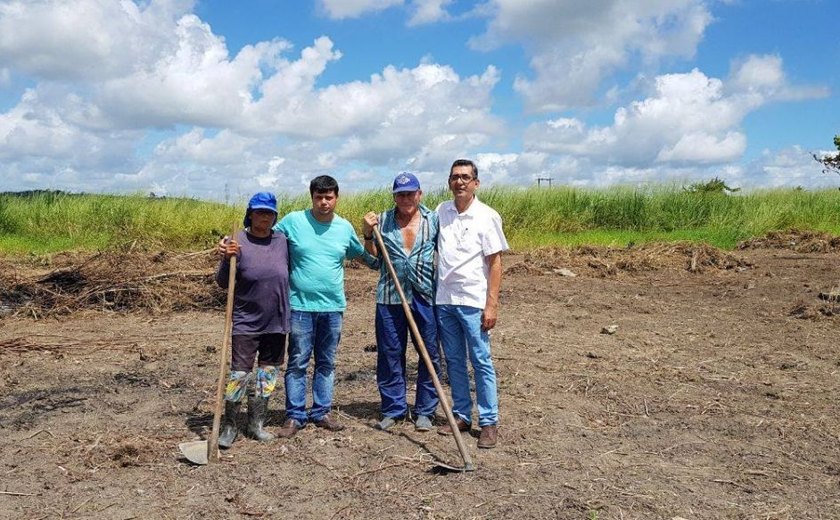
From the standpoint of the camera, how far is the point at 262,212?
409 cm

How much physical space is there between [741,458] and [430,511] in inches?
75.3

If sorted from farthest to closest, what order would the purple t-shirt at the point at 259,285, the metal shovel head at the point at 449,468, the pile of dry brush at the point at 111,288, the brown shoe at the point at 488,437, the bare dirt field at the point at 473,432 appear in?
the pile of dry brush at the point at 111,288 < the brown shoe at the point at 488,437 < the purple t-shirt at the point at 259,285 < the metal shovel head at the point at 449,468 < the bare dirt field at the point at 473,432

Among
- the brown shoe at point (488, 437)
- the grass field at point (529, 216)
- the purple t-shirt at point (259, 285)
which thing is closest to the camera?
the purple t-shirt at point (259, 285)

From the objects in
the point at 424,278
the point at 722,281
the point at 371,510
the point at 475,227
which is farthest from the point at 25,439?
the point at 722,281

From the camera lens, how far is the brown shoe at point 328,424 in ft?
14.7

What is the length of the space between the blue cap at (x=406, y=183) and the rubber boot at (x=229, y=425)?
1.54 metres

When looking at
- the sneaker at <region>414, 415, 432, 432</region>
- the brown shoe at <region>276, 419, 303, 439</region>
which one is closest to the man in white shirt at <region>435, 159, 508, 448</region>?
the sneaker at <region>414, 415, 432, 432</region>

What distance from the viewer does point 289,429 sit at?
433 cm

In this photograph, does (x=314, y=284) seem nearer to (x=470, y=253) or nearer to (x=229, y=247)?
(x=229, y=247)

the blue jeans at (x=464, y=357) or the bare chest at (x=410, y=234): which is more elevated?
the bare chest at (x=410, y=234)

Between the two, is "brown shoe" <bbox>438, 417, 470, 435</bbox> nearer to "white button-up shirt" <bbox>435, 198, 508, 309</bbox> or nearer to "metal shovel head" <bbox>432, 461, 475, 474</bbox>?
"metal shovel head" <bbox>432, 461, 475, 474</bbox>

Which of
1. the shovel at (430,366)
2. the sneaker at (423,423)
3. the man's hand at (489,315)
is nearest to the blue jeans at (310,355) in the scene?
the shovel at (430,366)

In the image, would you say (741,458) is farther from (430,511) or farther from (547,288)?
(547,288)

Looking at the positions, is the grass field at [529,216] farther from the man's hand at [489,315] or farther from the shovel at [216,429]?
A: the man's hand at [489,315]
